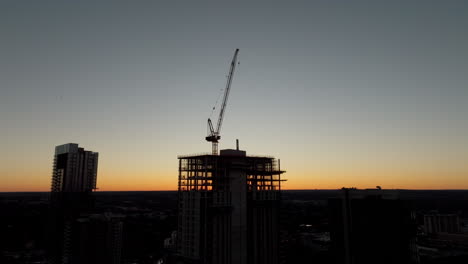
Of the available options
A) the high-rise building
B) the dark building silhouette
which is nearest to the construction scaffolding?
the high-rise building

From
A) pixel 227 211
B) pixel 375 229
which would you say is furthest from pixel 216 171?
pixel 375 229

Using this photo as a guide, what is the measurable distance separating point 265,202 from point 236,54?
81949 millimetres

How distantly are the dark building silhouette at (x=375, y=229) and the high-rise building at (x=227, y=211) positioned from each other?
1557 inches

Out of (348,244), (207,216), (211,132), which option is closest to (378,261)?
(348,244)

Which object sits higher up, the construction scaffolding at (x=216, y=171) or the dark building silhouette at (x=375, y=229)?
the construction scaffolding at (x=216, y=171)

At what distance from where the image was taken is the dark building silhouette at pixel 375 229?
6161 inches

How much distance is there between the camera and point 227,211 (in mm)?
133625

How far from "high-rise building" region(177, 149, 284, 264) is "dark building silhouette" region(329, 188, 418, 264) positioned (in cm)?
3956

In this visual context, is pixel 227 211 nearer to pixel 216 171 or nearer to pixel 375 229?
pixel 216 171

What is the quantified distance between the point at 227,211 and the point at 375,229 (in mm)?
71132

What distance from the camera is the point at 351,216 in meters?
164

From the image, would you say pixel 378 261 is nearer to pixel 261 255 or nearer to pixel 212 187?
pixel 261 255

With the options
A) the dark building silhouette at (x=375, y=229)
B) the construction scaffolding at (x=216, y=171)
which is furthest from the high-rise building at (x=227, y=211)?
the dark building silhouette at (x=375, y=229)

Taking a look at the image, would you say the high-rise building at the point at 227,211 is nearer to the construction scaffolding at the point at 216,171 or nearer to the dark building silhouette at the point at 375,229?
the construction scaffolding at the point at 216,171
